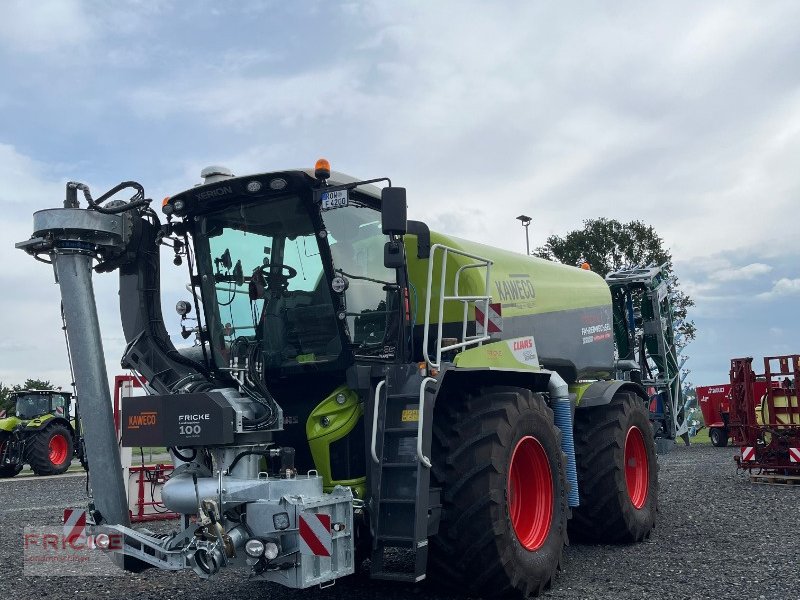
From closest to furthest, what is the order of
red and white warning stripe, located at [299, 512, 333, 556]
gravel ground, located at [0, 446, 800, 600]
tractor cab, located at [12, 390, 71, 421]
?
red and white warning stripe, located at [299, 512, 333, 556], gravel ground, located at [0, 446, 800, 600], tractor cab, located at [12, 390, 71, 421]

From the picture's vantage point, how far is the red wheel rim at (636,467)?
866 cm

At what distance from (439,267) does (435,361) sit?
3.26 feet

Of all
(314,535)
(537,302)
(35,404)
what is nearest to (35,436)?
(35,404)

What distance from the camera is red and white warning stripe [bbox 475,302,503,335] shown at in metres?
6.76

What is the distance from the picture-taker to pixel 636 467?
8.80 meters

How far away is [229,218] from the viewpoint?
19.9 feet

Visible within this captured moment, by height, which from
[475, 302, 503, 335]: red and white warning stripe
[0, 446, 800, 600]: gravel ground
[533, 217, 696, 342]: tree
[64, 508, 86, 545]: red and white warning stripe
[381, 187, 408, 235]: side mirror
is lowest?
[0, 446, 800, 600]: gravel ground

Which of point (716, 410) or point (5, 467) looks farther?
point (716, 410)

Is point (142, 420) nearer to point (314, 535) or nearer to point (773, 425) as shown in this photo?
point (314, 535)

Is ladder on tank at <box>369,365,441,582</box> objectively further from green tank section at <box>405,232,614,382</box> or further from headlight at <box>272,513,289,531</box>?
green tank section at <box>405,232,614,382</box>

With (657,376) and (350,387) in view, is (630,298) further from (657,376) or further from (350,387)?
(350,387)

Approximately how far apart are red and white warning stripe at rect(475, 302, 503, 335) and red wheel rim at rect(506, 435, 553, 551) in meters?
1.06

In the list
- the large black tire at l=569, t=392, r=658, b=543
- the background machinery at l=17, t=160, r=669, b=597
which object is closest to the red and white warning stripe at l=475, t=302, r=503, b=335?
the background machinery at l=17, t=160, r=669, b=597

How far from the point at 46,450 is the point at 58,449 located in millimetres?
1236
